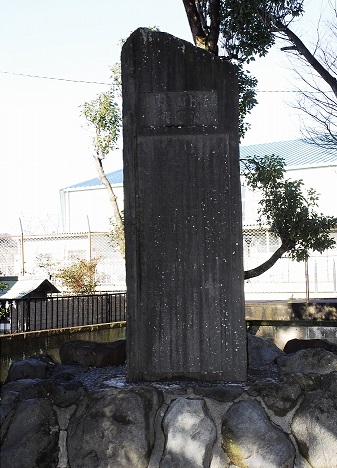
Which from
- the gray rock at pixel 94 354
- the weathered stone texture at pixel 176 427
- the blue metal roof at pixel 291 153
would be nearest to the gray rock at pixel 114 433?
the weathered stone texture at pixel 176 427

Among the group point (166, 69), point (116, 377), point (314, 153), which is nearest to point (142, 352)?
point (116, 377)

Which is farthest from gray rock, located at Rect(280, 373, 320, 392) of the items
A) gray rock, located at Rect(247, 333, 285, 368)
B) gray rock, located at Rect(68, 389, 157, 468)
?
gray rock, located at Rect(247, 333, 285, 368)

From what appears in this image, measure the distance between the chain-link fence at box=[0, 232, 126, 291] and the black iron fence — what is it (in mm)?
8771

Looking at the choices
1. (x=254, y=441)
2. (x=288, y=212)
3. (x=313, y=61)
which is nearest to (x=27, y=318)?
(x=288, y=212)

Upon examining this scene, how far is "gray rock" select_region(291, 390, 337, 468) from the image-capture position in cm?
462

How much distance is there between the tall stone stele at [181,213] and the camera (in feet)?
17.3

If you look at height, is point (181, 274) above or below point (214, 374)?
above

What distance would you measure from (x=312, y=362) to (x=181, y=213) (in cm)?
167

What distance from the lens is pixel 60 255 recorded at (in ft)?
97.0

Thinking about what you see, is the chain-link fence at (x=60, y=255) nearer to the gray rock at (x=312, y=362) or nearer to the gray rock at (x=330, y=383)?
Result: the gray rock at (x=312, y=362)

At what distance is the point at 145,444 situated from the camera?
4.58m

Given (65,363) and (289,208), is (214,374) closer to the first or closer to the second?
(65,363)

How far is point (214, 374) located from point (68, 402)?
45.0 inches

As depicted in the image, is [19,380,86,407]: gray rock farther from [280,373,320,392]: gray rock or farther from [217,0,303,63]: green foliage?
[217,0,303,63]: green foliage
